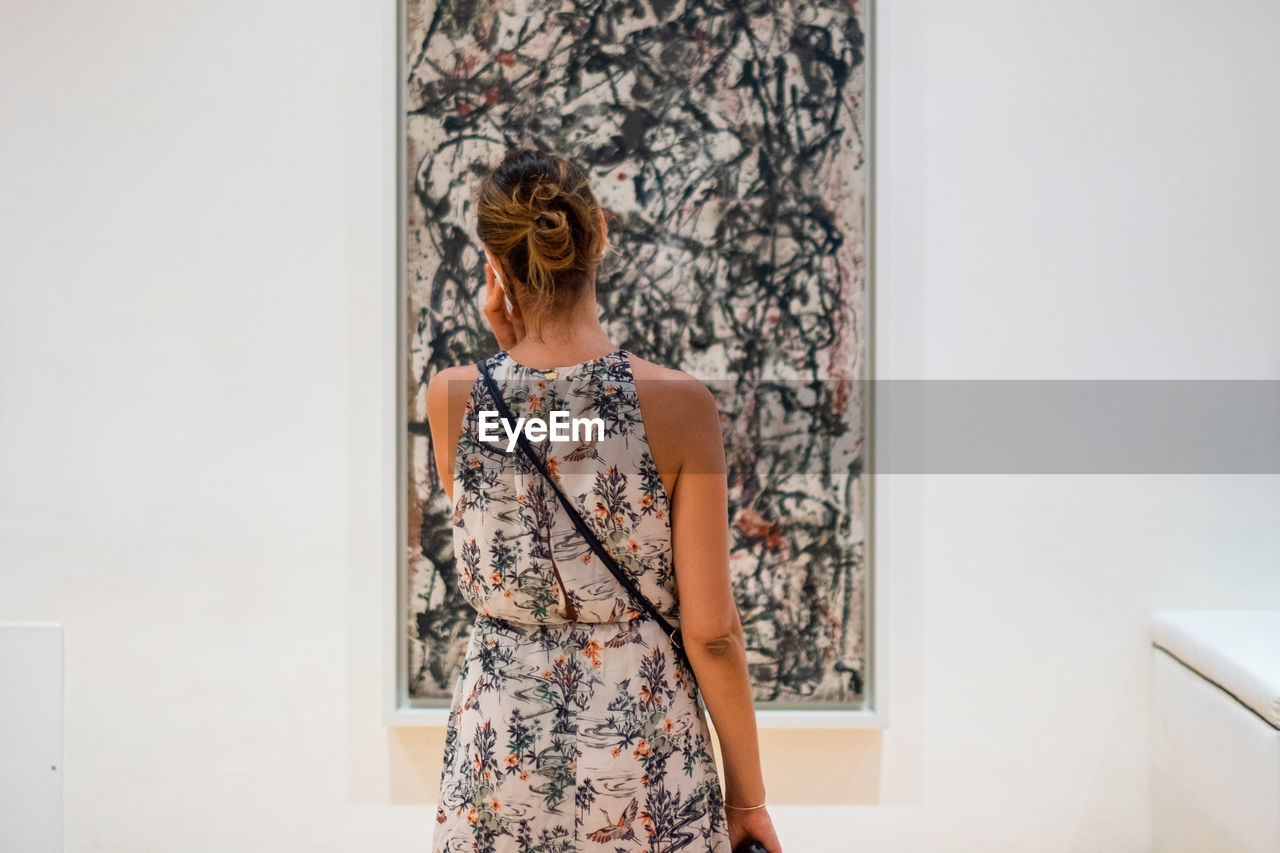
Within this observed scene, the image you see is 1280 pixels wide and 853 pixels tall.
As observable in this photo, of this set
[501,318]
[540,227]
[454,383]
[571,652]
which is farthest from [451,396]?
[571,652]

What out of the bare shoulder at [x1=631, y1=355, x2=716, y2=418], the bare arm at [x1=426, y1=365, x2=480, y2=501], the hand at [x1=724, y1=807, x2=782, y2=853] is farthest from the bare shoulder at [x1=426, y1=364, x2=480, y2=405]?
the hand at [x1=724, y1=807, x2=782, y2=853]

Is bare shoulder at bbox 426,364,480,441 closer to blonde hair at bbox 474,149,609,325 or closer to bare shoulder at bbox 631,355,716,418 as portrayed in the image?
blonde hair at bbox 474,149,609,325

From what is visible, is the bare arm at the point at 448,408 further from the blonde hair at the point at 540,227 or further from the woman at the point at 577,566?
the blonde hair at the point at 540,227

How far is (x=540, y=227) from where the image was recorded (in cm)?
A: 117

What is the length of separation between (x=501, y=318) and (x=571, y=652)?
522 millimetres

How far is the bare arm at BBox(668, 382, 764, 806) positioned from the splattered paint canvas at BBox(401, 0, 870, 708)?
36.0 inches

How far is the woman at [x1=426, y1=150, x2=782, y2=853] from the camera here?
1188mm

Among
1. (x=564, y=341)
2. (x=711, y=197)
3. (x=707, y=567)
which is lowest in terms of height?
(x=707, y=567)
